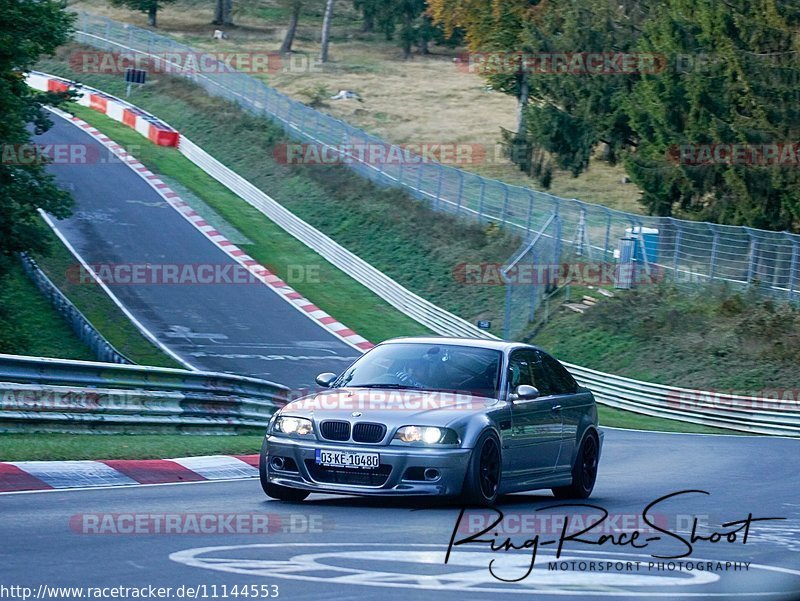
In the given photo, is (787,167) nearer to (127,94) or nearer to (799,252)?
(799,252)

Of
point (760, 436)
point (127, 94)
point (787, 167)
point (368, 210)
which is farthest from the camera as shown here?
point (127, 94)

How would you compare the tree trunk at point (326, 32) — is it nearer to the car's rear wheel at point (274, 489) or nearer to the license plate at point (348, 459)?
the car's rear wheel at point (274, 489)

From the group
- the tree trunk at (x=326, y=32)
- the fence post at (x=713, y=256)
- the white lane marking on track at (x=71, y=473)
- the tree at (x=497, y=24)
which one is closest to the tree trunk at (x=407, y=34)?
the tree trunk at (x=326, y=32)

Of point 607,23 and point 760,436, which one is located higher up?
point 607,23

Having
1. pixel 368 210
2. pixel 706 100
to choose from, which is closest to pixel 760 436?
pixel 706 100

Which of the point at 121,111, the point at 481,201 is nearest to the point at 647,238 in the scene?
the point at 481,201

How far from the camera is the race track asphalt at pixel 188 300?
3098 centimetres

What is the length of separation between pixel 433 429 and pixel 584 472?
8.64ft

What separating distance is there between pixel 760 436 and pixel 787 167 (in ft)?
35.6

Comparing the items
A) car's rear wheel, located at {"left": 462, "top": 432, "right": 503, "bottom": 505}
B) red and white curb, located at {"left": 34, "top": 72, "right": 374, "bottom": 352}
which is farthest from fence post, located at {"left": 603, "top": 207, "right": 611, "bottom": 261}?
car's rear wheel, located at {"left": 462, "top": 432, "right": 503, "bottom": 505}

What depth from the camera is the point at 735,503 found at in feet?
39.2

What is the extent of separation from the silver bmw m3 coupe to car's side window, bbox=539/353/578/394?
32mm

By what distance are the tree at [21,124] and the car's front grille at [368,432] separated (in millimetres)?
17085

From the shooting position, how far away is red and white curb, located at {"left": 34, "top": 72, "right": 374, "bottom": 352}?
3503 centimetres
